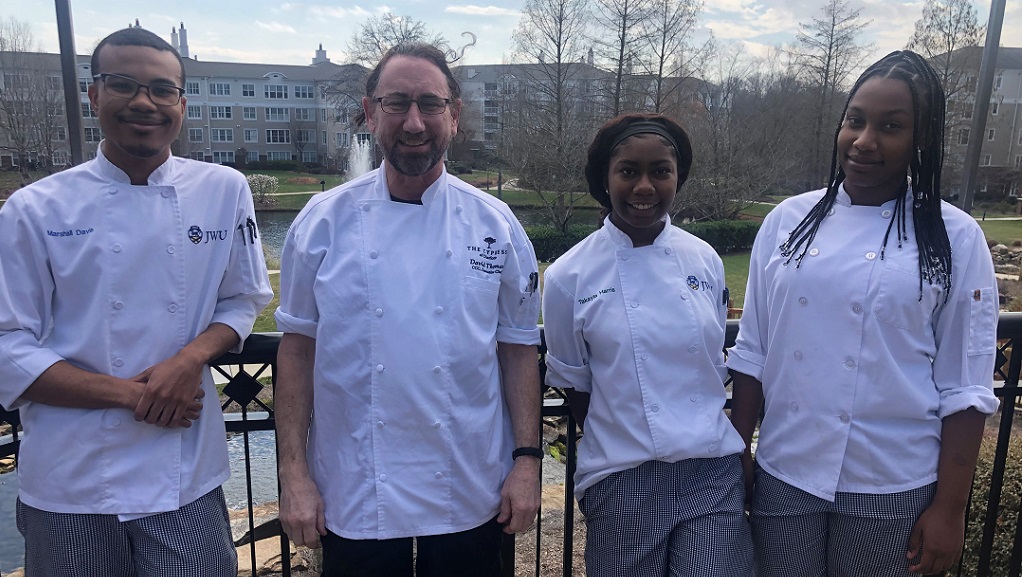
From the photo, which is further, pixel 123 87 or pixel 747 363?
pixel 747 363

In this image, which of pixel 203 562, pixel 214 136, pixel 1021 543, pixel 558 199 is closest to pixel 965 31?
pixel 558 199

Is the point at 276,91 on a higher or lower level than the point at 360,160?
higher

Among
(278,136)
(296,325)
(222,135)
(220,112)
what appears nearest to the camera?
(296,325)

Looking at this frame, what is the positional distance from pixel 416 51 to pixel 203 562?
1.55 meters

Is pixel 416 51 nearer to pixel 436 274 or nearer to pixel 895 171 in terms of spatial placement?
pixel 436 274

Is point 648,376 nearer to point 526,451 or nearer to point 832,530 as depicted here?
point 526,451

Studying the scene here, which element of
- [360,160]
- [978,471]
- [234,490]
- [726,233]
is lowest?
[234,490]

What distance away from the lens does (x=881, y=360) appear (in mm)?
1816

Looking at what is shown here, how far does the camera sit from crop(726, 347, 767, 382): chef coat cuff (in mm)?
2039

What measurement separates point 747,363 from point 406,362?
1014mm

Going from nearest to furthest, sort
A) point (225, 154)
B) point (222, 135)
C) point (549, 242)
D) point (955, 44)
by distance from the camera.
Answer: point (549, 242)
point (955, 44)
point (222, 135)
point (225, 154)

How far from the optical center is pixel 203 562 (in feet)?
6.29

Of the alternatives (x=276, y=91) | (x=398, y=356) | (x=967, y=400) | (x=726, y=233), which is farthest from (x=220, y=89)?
(x=967, y=400)

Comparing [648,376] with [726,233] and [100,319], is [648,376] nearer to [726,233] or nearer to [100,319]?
[100,319]
